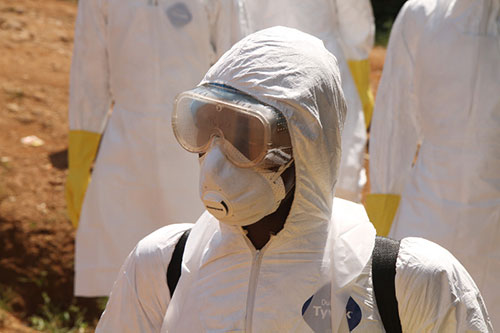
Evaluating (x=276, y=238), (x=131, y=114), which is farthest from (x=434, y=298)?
Answer: (x=131, y=114)

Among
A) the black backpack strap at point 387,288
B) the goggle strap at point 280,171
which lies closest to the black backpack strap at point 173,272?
the goggle strap at point 280,171

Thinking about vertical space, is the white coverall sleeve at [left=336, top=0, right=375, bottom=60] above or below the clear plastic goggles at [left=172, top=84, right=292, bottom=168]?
below

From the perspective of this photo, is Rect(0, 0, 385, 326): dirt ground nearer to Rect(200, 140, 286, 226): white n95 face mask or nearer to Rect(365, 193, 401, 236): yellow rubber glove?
Rect(365, 193, 401, 236): yellow rubber glove

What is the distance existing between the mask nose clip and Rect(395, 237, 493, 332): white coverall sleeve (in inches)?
14.9

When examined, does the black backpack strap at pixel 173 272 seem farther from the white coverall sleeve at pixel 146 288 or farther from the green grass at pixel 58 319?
the green grass at pixel 58 319

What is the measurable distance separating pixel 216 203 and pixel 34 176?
5136mm

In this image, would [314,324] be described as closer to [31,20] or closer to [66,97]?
[66,97]

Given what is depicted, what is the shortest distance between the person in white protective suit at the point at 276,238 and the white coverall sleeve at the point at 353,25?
2706mm

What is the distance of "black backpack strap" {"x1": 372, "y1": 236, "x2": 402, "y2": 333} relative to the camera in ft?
6.11

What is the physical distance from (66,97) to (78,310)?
2.41 metres

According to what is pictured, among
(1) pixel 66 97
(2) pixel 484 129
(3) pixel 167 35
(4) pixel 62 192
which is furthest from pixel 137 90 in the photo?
(1) pixel 66 97

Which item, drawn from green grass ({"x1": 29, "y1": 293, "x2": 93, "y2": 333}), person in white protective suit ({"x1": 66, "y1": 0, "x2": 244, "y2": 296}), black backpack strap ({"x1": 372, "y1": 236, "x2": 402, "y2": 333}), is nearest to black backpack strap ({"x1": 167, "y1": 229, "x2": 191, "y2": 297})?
black backpack strap ({"x1": 372, "y1": 236, "x2": 402, "y2": 333})

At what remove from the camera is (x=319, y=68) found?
6.22 feet

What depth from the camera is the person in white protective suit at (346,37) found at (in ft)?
14.8
